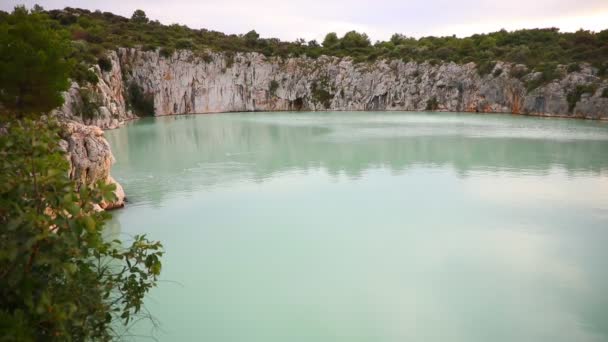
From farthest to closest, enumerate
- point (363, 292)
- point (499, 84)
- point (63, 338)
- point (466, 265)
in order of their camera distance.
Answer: point (499, 84) < point (466, 265) < point (363, 292) < point (63, 338)

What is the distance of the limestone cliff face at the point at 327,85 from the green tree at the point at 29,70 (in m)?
31.4

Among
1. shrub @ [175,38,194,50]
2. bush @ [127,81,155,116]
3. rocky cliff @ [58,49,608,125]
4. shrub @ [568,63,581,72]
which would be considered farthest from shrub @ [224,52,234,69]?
shrub @ [568,63,581,72]

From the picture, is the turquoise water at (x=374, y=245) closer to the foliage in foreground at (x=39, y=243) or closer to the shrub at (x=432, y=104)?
the foliage in foreground at (x=39, y=243)

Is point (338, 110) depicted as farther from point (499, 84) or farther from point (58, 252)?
point (58, 252)

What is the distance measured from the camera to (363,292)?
6.35 m

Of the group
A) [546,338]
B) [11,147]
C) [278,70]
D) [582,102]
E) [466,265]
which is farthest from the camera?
[278,70]

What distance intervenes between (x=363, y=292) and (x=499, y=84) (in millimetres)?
40687

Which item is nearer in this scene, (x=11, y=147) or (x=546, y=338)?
(x=11, y=147)

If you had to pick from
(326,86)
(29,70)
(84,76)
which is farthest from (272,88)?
(29,70)

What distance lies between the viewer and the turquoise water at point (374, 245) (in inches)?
220

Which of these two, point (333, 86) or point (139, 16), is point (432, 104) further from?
point (139, 16)

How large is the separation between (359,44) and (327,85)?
1436cm

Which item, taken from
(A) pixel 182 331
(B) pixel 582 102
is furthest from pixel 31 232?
(B) pixel 582 102

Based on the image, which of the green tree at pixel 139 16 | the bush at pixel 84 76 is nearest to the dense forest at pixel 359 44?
the green tree at pixel 139 16
